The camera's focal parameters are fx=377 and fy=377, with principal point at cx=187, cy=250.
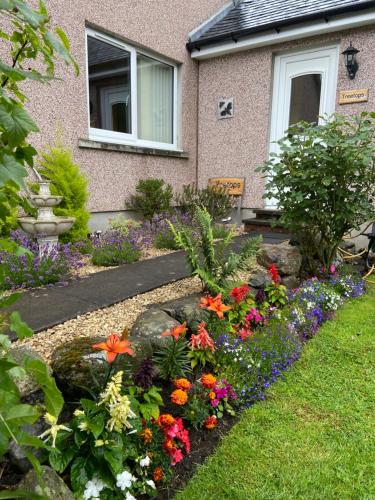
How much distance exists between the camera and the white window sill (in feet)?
18.9

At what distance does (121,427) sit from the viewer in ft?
4.99

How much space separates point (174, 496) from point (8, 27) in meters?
5.23

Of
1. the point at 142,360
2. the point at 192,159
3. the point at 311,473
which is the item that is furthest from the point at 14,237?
the point at 192,159

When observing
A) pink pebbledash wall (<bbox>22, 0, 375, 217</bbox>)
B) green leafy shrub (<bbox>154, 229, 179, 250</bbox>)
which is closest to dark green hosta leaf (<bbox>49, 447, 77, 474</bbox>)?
green leafy shrub (<bbox>154, 229, 179, 250</bbox>)

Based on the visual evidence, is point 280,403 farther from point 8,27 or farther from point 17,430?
point 8,27

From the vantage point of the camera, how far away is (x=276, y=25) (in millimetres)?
6398

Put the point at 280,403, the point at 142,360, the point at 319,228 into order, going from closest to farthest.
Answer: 1. the point at 142,360
2. the point at 280,403
3. the point at 319,228

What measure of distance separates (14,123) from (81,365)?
4.44 ft

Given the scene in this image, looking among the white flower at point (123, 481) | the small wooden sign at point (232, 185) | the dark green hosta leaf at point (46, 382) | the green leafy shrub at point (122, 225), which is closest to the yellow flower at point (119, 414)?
the white flower at point (123, 481)

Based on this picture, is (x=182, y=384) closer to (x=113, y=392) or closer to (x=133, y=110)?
(x=113, y=392)

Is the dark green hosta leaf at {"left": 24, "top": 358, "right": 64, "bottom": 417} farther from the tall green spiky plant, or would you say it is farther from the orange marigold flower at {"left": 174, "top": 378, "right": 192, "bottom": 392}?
the tall green spiky plant

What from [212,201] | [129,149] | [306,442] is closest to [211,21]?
[129,149]

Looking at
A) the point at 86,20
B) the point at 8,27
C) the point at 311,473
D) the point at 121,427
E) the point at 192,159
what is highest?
the point at 86,20

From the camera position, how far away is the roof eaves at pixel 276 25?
571 cm
